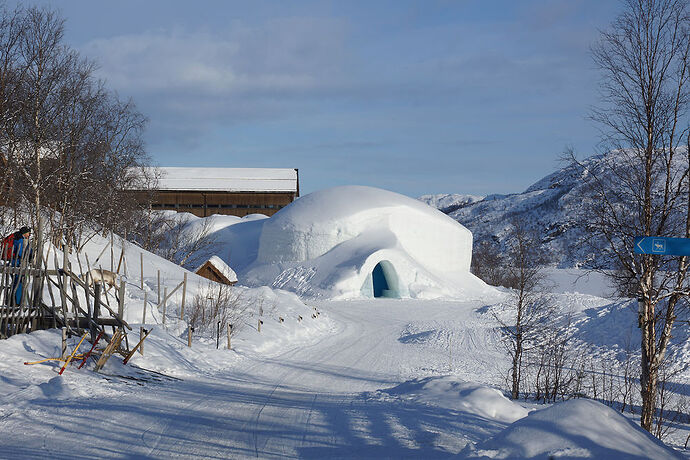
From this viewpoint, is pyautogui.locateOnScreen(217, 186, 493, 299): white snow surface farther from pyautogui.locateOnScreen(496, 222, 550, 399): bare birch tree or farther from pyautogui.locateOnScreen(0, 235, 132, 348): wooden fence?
pyautogui.locateOnScreen(0, 235, 132, 348): wooden fence

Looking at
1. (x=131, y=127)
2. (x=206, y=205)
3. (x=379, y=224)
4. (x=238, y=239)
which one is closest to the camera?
(x=131, y=127)

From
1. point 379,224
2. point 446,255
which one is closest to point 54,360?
point 379,224

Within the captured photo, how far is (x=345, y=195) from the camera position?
47.9m

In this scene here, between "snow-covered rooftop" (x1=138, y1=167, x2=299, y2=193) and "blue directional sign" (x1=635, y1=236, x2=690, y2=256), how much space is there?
56349 mm

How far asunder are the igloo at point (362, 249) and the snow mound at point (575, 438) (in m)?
32.0

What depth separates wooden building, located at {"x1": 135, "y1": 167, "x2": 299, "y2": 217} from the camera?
203 ft

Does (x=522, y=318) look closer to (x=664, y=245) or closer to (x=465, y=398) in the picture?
(x=465, y=398)

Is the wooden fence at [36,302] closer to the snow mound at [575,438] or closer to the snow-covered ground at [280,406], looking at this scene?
the snow-covered ground at [280,406]

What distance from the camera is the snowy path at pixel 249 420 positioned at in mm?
5852

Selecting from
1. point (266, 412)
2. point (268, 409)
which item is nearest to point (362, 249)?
point (268, 409)

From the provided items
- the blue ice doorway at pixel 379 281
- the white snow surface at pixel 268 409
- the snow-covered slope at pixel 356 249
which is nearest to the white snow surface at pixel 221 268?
the snow-covered slope at pixel 356 249

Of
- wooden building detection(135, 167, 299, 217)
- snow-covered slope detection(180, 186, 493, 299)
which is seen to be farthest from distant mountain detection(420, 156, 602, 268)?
snow-covered slope detection(180, 186, 493, 299)

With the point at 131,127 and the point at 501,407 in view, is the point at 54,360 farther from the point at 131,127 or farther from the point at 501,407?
the point at 131,127

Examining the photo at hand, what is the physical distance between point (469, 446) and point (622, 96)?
801 centimetres
